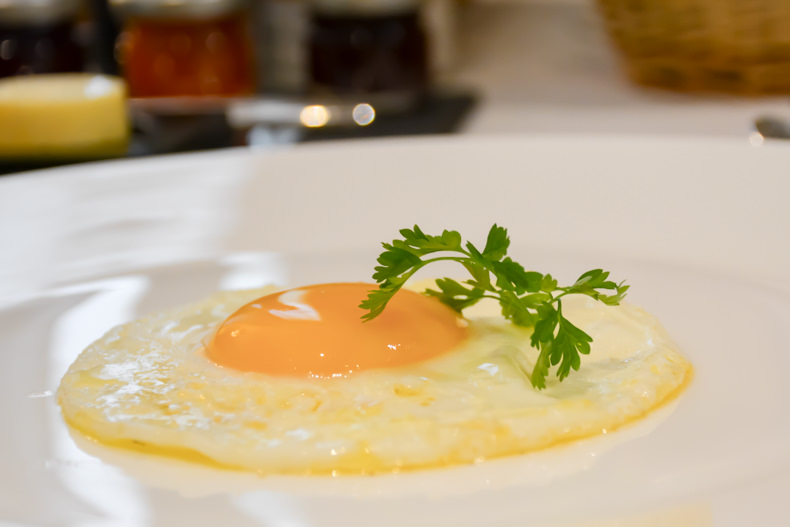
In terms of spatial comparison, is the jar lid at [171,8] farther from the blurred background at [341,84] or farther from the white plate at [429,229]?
the white plate at [429,229]

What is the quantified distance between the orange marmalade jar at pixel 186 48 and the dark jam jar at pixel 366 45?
27cm

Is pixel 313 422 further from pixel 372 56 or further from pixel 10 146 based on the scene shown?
pixel 372 56

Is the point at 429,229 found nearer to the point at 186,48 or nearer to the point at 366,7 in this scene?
the point at 366,7

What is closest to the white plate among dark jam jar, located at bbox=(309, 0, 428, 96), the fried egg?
the fried egg

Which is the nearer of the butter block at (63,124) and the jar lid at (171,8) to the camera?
the butter block at (63,124)

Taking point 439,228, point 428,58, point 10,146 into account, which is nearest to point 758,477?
point 439,228

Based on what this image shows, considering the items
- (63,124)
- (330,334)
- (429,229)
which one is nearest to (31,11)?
(63,124)

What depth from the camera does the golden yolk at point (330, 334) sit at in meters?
0.95

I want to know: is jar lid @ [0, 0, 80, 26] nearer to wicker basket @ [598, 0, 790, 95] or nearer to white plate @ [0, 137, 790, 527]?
white plate @ [0, 137, 790, 527]

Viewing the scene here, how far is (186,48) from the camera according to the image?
2.79m

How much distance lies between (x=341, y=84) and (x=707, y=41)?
1.01 m

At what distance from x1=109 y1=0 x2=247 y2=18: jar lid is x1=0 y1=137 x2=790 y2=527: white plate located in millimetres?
Result: 1218

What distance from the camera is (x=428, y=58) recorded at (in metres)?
2.85

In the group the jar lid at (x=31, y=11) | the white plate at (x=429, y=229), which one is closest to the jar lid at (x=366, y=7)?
the jar lid at (x=31, y=11)
